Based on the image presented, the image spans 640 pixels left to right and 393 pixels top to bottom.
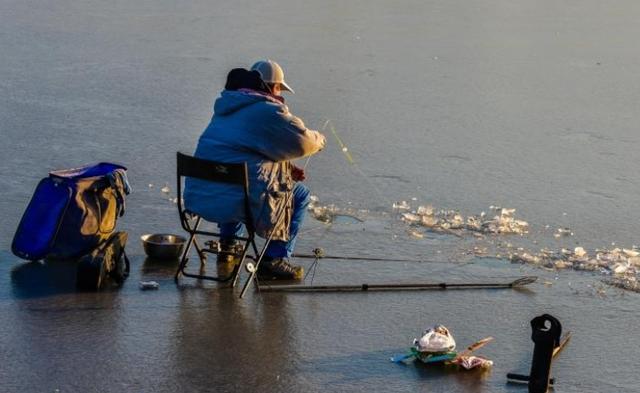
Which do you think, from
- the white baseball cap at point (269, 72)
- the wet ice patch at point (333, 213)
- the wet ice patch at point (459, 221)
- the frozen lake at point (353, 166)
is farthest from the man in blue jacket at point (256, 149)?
the wet ice patch at point (459, 221)

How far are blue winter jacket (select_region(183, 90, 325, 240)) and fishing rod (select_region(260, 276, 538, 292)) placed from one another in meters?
0.35

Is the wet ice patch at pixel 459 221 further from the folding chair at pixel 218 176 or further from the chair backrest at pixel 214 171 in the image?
the chair backrest at pixel 214 171

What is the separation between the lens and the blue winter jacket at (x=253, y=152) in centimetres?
718

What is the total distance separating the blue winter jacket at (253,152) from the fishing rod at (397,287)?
1.14 feet

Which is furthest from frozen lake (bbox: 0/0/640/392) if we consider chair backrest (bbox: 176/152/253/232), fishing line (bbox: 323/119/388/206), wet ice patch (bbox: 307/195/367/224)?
chair backrest (bbox: 176/152/253/232)

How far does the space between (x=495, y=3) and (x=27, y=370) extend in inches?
617

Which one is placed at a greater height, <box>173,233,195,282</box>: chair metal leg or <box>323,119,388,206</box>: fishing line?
<box>323,119,388,206</box>: fishing line

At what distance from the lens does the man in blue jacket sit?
7.18 m

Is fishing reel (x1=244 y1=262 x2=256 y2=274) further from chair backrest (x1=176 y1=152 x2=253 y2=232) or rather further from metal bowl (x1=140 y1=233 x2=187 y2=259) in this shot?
metal bowl (x1=140 y1=233 x2=187 y2=259)

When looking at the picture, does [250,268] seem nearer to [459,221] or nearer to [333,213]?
[333,213]

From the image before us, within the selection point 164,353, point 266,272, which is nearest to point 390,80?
point 266,272

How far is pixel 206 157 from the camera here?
7.33 m

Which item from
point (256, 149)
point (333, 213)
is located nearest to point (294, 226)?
point (256, 149)

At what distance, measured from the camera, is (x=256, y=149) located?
7.20 metres
